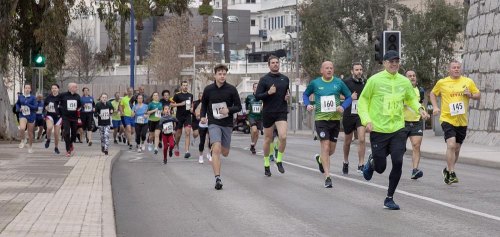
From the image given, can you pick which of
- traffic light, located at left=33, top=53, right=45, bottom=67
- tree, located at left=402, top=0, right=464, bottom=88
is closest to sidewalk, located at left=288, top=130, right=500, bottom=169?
traffic light, located at left=33, top=53, right=45, bottom=67

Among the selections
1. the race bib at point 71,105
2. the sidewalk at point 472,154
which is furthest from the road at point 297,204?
the race bib at point 71,105

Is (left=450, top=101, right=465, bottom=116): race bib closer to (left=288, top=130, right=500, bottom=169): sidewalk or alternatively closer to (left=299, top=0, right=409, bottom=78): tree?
(left=288, top=130, right=500, bottom=169): sidewalk

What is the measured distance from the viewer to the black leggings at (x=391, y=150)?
13.5 metres

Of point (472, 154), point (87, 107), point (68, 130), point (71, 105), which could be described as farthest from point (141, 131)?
point (472, 154)

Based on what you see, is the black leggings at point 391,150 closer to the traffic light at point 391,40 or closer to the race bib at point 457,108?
the race bib at point 457,108

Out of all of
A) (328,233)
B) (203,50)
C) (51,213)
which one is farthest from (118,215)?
(203,50)

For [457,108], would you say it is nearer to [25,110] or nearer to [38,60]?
[25,110]

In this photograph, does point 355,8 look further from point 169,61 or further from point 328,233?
point 328,233

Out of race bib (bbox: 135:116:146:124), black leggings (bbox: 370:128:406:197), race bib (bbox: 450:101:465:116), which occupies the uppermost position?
race bib (bbox: 450:101:465:116)

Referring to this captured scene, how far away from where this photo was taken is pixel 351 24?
2243 inches

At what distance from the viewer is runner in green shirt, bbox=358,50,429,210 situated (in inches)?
532

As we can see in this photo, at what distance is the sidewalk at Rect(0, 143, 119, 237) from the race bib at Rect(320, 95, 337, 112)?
137 inches

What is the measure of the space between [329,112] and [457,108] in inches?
77.5

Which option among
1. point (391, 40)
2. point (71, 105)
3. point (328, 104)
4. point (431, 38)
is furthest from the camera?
point (431, 38)
